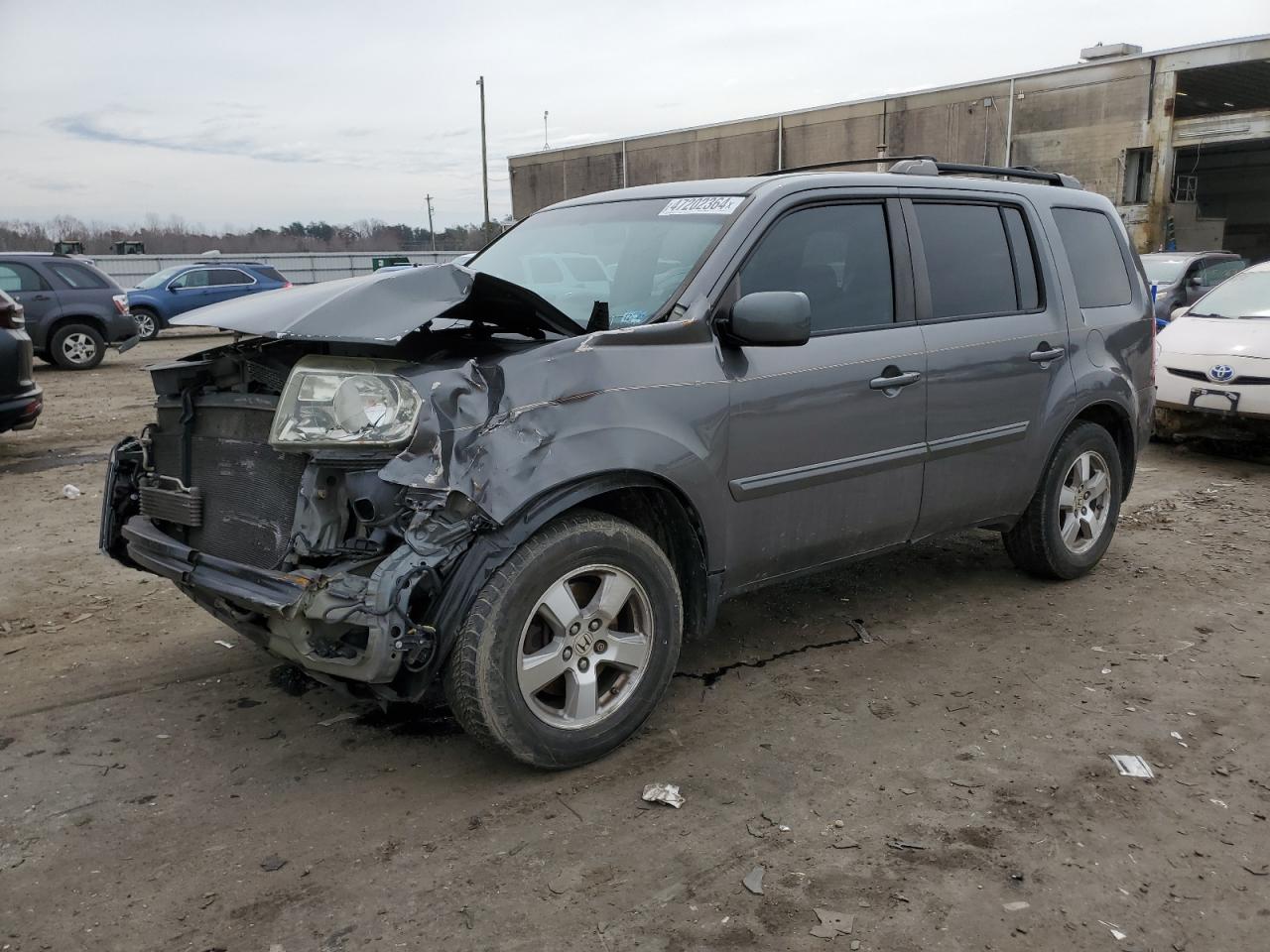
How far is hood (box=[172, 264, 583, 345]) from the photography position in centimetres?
301

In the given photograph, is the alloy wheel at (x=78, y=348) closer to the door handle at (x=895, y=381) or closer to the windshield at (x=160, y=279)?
the windshield at (x=160, y=279)

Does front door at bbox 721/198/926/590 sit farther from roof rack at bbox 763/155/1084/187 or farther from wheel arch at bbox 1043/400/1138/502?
wheel arch at bbox 1043/400/1138/502

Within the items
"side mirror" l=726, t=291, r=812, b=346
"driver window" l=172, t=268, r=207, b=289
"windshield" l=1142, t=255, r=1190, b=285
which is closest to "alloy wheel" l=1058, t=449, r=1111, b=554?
"side mirror" l=726, t=291, r=812, b=346

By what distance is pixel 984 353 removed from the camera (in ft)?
14.5

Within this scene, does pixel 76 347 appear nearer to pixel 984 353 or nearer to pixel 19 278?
pixel 19 278

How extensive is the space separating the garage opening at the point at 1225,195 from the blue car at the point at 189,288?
29746mm


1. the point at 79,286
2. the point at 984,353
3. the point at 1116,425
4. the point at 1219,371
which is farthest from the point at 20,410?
the point at 1219,371

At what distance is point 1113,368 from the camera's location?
5125 mm

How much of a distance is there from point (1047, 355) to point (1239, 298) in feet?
18.7

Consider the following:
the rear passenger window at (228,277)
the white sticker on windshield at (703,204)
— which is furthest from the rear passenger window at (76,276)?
the white sticker on windshield at (703,204)

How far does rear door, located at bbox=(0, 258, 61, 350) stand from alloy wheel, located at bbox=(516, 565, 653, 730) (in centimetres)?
1429

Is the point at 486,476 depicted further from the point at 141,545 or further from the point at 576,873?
the point at 141,545

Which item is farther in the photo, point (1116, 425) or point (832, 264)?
point (1116, 425)

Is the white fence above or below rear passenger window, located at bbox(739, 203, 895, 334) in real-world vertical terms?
above
